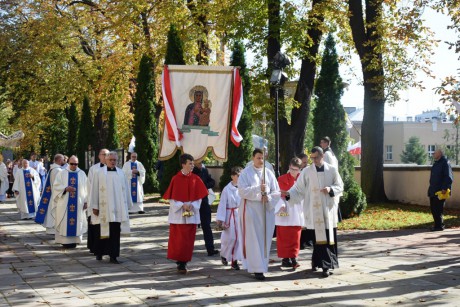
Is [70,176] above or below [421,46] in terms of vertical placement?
below

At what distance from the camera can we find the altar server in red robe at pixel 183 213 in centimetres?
1115

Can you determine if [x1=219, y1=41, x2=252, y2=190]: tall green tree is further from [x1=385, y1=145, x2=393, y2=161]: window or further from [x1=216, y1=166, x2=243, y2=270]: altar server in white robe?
[x1=385, y1=145, x2=393, y2=161]: window

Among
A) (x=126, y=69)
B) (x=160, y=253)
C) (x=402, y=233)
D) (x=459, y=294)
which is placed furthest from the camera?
(x=126, y=69)

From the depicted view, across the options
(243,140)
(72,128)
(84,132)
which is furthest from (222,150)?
(72,128)

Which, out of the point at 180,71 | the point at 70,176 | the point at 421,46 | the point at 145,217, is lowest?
the point at 145,217

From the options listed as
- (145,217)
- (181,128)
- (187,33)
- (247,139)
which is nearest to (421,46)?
(247,139)

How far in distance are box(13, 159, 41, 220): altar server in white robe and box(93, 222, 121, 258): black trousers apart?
9454mm

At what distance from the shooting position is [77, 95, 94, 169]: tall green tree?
39344mm

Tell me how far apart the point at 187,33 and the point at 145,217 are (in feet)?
24.1

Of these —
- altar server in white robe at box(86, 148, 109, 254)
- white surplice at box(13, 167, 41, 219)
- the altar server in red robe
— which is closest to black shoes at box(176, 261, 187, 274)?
the altar server in red robe

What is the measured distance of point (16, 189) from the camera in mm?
21891

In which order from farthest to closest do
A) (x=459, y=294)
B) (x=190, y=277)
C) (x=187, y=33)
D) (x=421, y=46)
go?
(x=187, y=33) < (x=421, y=46) < (x=190, y=277) < (x=459, y=294)

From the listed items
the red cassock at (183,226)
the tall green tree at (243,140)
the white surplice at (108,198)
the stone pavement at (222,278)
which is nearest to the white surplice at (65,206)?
the stone pavement at (222,278)

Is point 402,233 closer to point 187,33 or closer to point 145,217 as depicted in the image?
point 145,217
